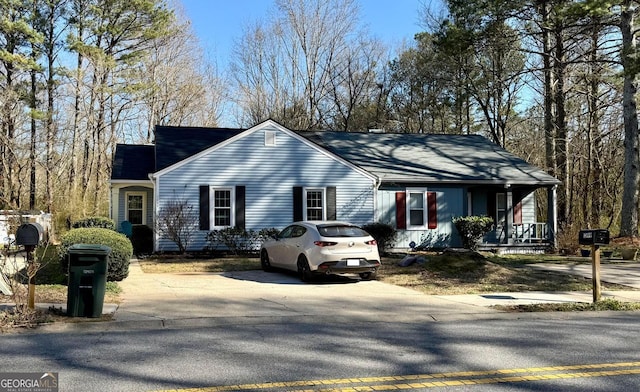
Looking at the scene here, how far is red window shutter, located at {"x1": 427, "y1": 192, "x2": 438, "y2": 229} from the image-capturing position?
23.2 metres

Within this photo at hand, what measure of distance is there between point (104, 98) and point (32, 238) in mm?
28188

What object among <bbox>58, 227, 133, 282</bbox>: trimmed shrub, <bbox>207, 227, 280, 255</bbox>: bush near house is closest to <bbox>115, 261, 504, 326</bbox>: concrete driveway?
<bbox>58, 227, 133, 282</bbox>: trimmed shrub

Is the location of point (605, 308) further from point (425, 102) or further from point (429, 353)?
point (425, 102)

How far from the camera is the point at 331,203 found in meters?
21.9

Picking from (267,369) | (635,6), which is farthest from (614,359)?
(635,6)

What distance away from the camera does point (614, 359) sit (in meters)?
6.67

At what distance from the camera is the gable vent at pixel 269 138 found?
21594 mm

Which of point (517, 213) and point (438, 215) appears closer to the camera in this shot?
point (438, 215)

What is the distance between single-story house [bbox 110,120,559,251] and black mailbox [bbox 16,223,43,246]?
459 inches

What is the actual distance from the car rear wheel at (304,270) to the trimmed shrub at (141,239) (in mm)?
9839

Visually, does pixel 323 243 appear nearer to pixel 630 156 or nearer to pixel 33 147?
pixel 630 156

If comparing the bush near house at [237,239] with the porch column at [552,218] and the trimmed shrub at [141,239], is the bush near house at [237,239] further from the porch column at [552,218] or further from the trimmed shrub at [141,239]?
the porch column at [552,218]

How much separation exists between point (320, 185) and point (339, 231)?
8.36 meters

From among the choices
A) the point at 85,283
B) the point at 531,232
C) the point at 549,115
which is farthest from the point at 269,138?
the point at 549,115
